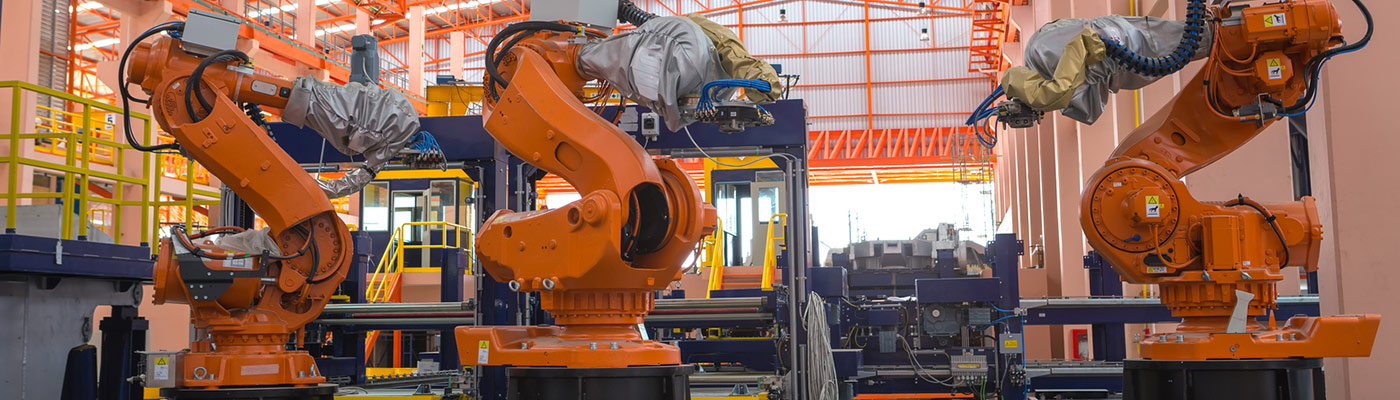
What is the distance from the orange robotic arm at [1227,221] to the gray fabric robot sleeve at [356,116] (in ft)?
15.1

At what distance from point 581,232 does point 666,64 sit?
1018mm

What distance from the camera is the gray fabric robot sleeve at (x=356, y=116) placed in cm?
730

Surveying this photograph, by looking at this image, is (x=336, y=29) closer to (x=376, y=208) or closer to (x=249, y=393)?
(x=376, y=208)

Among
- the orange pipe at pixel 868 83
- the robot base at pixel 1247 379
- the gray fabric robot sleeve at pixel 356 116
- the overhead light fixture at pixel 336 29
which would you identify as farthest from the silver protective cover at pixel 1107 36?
the overhead light fixture at pixel 336 29

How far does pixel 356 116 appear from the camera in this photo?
7.35 metres

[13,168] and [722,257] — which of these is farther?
[722,257]

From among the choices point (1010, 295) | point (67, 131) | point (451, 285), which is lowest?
point (1010, 295)

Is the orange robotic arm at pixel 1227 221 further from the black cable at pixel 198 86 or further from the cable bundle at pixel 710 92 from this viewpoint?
the black cable at pixel 198 86

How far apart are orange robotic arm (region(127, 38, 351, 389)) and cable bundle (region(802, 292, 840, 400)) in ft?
11.7

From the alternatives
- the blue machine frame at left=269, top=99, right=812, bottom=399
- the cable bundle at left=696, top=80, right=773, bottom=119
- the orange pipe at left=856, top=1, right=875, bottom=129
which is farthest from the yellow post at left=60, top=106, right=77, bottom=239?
the orange pipe at left=856, top=1, right=875, bottom=129

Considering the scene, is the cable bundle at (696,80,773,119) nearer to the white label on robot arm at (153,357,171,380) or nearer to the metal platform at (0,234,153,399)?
the white label on robot arm at (153,357,171,380)

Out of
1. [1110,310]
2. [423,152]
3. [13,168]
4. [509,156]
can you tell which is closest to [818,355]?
[509,156]

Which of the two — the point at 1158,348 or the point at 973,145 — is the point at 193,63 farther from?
the point at 973,145

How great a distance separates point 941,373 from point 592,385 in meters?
4.69
